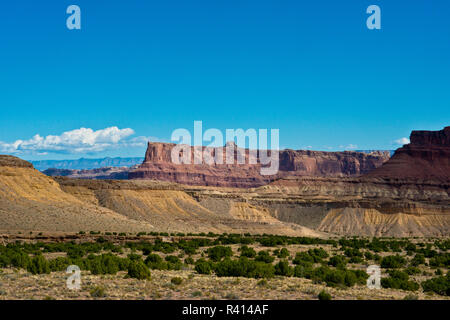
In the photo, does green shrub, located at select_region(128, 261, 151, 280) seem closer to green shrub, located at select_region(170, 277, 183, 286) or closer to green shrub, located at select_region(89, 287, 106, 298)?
green shrub, located at select_region(170, 277, 183, 286)

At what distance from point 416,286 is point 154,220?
2497 inches

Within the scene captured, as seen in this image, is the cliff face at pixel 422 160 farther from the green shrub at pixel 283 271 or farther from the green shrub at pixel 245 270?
the green shrub at pixel 245 270

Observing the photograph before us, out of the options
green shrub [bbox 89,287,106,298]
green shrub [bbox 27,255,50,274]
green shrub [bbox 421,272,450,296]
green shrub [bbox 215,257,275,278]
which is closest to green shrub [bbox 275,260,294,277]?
green shrub [bbox 215,257,275,278]

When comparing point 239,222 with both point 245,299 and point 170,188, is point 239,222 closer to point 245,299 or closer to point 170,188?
point 170,188

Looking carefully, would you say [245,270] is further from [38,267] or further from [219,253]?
[219,253]

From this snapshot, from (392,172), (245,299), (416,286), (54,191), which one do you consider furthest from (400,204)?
(245,299)

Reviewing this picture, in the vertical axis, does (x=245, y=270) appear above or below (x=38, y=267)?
below

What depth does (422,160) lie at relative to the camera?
183 metres

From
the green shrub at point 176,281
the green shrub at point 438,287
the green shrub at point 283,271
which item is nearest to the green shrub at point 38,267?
the green shrub at point 176,281

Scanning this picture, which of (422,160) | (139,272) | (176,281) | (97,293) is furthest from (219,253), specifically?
(422,160)

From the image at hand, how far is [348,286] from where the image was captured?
76.4 ft

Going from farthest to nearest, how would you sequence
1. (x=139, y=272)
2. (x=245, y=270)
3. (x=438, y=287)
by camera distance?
(x=245, y=270) < (x=438, y=287) < (x=139, y=272)

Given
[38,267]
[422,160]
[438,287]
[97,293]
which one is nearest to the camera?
[97,293]

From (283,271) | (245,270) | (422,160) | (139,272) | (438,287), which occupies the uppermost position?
(422,160)
